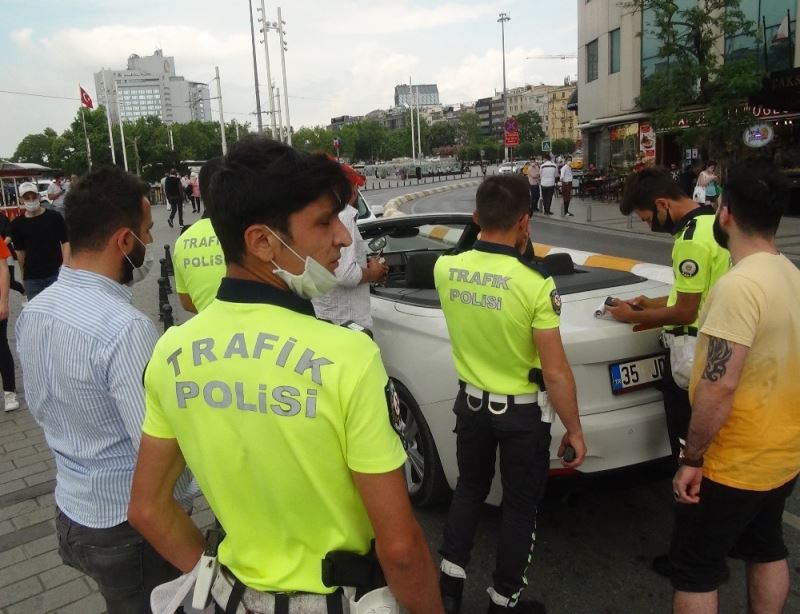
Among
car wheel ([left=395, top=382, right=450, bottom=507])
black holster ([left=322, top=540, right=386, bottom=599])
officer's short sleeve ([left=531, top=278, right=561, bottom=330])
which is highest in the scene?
officer's short sleeve ([left=531, top=278, right=561, bottom=330])

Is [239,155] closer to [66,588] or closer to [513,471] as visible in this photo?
[513,471]

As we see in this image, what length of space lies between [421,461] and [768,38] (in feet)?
73.9

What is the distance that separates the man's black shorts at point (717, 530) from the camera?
7.16 feet

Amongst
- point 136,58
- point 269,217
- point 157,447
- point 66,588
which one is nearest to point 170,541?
point 157,447

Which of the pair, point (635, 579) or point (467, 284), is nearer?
point (467, 284)

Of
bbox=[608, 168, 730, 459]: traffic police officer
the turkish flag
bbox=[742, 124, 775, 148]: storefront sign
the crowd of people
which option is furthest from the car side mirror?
the turkish flag

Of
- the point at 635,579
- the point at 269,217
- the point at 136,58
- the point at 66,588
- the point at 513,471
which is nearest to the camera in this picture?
the point at 269,217

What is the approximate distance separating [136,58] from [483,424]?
193474mm

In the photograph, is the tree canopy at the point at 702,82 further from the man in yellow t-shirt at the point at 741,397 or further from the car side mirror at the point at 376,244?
the man in yellow t-shirt at the point at 741,397

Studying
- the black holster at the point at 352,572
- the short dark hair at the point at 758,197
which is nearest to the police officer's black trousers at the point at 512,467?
the short dark hair at the point at 758,197

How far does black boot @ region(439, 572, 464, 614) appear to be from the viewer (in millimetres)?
2818

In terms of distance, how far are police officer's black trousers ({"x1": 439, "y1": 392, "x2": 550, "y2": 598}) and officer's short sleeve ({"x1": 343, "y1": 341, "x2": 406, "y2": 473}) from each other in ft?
4.68

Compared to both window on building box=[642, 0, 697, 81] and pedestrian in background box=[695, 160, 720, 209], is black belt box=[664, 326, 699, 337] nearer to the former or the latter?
pedestrian in background box=[695, 160, 720, 209]

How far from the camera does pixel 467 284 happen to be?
2686 mm
